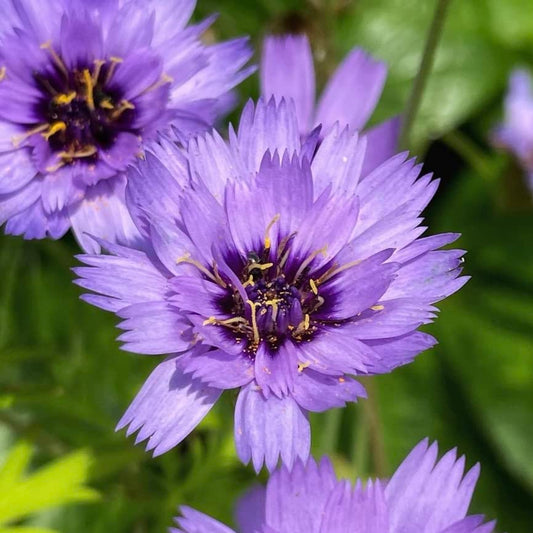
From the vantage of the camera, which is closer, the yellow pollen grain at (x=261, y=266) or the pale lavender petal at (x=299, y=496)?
the pale lavender petal at (x=299, y=496)

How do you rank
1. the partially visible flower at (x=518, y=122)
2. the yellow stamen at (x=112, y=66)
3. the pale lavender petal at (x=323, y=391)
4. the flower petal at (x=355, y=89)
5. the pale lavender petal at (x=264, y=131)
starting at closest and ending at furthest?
the pale lavender petal at (x=323, y=391) → the pale lavender petal at (x=264, y=131) → the yellow stamen at (x=112, y=66) → the flower petal at (x=355, y=89) → the partially visible flower at (x=518, y=122)

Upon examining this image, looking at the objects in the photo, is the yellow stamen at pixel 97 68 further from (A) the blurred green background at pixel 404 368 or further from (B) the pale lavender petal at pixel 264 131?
(A) the blurred green background at pixel 404 368

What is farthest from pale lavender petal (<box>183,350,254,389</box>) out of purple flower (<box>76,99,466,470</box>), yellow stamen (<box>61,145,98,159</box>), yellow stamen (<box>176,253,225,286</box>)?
yellow stamen (<box>61,145,98,159</box>)

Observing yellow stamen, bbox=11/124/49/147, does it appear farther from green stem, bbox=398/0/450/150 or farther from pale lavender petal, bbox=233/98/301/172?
green stem, bbox=398/0/450/150

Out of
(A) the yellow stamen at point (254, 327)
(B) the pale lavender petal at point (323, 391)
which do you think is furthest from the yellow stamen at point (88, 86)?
(B) the pale lavender petal at point (323, 391)

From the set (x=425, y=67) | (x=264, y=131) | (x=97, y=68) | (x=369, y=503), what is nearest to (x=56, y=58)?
(x=97, y=68)

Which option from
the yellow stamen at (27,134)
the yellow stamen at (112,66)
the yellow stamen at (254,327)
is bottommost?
the yellow stamen at (254,327)
